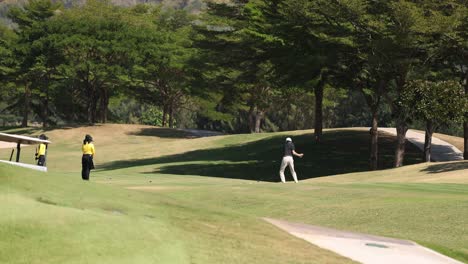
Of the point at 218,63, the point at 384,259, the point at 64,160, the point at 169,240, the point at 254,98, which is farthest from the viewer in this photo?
the point at 254,98

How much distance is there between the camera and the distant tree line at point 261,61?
36.7 m

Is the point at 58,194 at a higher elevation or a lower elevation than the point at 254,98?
lower

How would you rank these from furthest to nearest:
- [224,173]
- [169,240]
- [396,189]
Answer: [224,173] < [396,189] < [169,240]

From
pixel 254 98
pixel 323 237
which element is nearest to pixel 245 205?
pixel 323 237

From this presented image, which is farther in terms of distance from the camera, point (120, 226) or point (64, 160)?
point (64, 160)

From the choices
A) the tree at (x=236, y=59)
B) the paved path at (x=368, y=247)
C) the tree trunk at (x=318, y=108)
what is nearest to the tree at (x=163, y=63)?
the tree at (x=236, y=59)

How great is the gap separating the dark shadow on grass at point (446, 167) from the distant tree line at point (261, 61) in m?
2.24

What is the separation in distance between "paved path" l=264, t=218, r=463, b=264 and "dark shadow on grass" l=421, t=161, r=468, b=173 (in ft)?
58.8

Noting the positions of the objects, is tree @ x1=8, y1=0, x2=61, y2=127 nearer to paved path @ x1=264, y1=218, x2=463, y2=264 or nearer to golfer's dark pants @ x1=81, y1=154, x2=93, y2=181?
golfer's dark pants @ x1=81, y1=154, x2=93, y2=181

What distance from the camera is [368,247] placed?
525 inches

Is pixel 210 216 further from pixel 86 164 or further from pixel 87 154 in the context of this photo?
pixel 86 164

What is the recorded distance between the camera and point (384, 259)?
40.3ft

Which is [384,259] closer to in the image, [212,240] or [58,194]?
[212,240]

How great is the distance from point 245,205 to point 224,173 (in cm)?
2437
